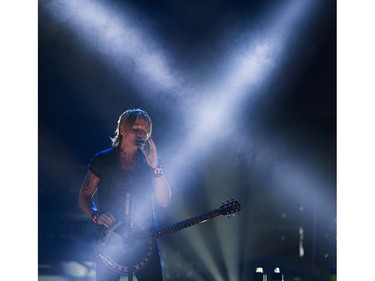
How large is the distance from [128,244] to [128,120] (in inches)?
36.2

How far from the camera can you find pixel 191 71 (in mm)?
4734

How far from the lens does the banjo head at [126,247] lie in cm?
401

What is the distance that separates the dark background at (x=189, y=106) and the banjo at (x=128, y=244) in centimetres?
56

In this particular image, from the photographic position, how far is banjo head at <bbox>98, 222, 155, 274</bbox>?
13.2 ft

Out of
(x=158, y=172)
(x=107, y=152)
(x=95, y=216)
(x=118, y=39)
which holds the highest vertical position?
(x=118, y=39)

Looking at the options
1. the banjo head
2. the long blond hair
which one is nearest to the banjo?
the banjo head

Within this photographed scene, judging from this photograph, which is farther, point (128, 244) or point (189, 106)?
point (189, 106)

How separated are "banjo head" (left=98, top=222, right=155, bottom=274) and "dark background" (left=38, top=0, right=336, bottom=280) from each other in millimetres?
603

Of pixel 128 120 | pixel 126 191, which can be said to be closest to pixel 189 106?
pixel 128 120

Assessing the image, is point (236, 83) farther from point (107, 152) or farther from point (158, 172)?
point (107, 152)

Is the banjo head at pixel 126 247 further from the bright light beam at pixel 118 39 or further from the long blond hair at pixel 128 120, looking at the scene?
the bright light beam at pixel 118 39

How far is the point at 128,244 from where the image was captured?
→ 13.2ft

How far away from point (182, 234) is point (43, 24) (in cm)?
189

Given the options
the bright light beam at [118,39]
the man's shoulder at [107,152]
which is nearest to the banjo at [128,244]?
the man's shoulder at [107,152]
